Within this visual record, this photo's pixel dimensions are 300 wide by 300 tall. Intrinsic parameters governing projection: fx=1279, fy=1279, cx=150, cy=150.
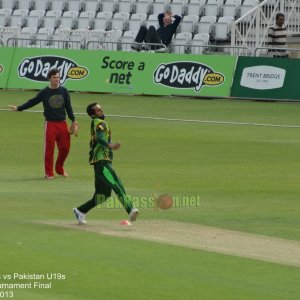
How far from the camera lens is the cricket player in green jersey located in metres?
17.3

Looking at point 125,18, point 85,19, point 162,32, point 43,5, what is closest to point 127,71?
point 162,32

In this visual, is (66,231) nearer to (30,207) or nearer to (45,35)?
(30,207)

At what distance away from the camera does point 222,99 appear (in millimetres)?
39188

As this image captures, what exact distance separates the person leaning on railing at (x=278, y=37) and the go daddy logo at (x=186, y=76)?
2032mm

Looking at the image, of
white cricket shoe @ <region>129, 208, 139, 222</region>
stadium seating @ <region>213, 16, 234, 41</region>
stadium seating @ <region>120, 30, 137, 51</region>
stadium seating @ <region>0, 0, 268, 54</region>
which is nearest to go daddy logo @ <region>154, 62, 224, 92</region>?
stadium seating @ <region>0, 0, 268, 54</region>

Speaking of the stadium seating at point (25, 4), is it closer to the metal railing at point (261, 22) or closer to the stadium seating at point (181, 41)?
the stadium seating at point (181, 41)

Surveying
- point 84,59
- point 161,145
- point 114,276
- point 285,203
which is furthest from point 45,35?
point 114,276

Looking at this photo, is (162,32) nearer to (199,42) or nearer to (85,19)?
(199,42)

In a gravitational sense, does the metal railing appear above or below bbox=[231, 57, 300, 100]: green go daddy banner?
above

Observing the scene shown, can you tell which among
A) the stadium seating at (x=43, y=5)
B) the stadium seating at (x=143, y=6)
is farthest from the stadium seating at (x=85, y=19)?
the stadium seating at (x=43, y=5)

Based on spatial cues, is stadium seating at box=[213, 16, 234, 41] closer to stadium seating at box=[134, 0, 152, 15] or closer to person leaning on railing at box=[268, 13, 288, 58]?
person leaning on railing at box=[268, 13, 288, 58]

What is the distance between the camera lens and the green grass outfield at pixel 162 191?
44.5 feet

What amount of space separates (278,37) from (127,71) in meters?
4.85

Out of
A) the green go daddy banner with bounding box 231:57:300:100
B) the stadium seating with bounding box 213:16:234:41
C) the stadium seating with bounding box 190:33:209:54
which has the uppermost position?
the stadium seating with bounding box 213:16:234:41
